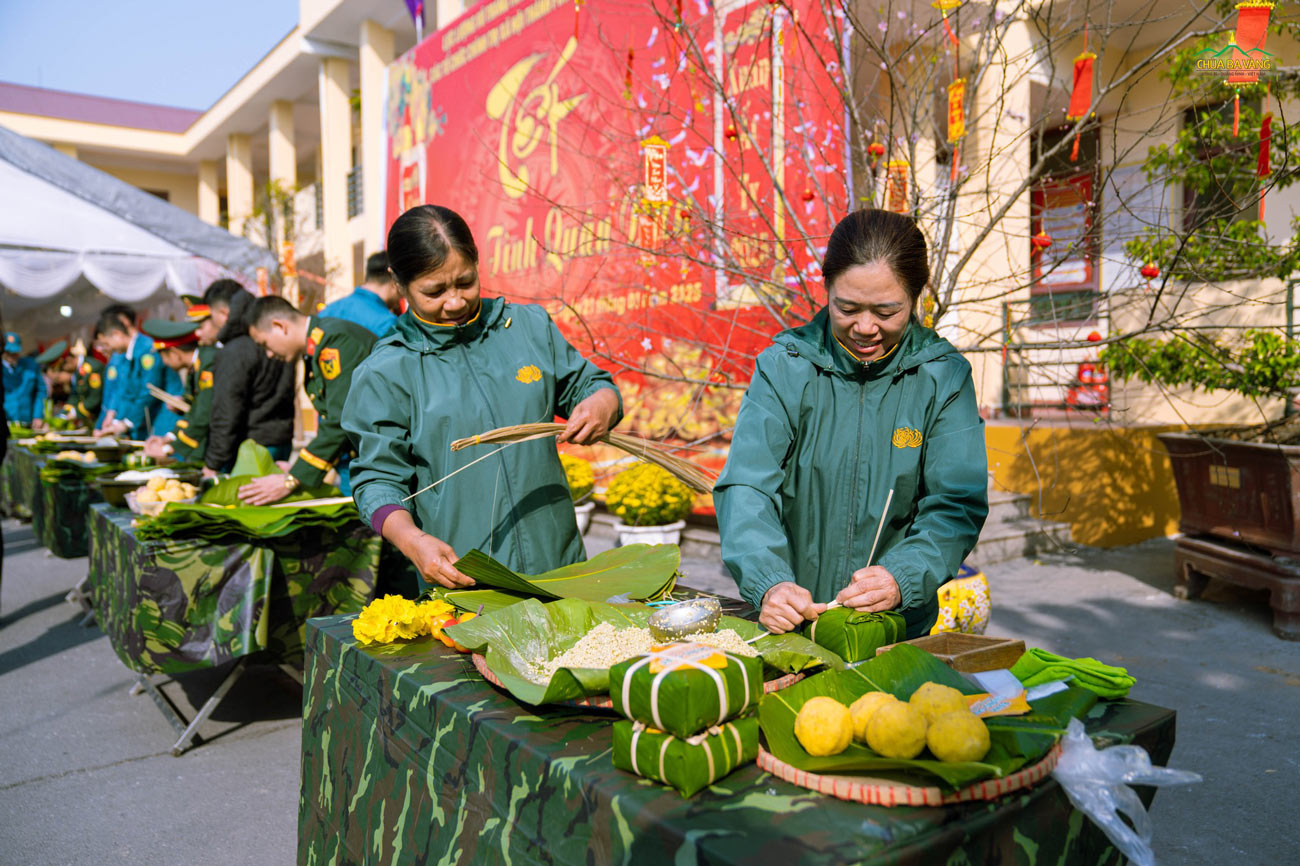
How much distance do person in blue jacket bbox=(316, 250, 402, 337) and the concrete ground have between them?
1.68 m

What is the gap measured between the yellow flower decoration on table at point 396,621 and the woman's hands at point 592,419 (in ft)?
1.53

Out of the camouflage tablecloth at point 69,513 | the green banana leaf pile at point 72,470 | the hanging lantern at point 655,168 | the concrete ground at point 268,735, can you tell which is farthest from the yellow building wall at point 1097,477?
the camouflage tablecloth at point 69,513

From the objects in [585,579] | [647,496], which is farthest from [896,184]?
[647,496]

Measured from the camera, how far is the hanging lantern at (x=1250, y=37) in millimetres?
2590

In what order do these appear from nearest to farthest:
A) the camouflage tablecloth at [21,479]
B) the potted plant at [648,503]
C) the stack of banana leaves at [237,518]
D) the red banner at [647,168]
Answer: the stack of banana leaves at [237,518] → the red banner at [647,168] → the potted plant at [648,503] → the camouflage tablecloth at [21,479]

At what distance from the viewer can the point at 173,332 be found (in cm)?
532

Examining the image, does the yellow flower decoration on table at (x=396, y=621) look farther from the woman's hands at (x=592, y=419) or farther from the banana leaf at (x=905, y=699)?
the banana leaf at (x=905, y=699)

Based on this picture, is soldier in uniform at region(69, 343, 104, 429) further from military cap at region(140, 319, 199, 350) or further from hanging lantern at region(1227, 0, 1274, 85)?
hanging lantern at region(1227, 0, 1274, 85)

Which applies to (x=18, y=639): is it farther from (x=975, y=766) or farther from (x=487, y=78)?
(x=487, y=78)

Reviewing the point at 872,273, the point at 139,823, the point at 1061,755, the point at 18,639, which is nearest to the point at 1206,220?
the point at 872,273

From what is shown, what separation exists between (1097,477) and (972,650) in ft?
17.9

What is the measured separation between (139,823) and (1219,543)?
16.9ft

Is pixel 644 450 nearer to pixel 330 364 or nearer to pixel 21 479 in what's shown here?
pixel 330 364

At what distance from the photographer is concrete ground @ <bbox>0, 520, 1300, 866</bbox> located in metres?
2.60
